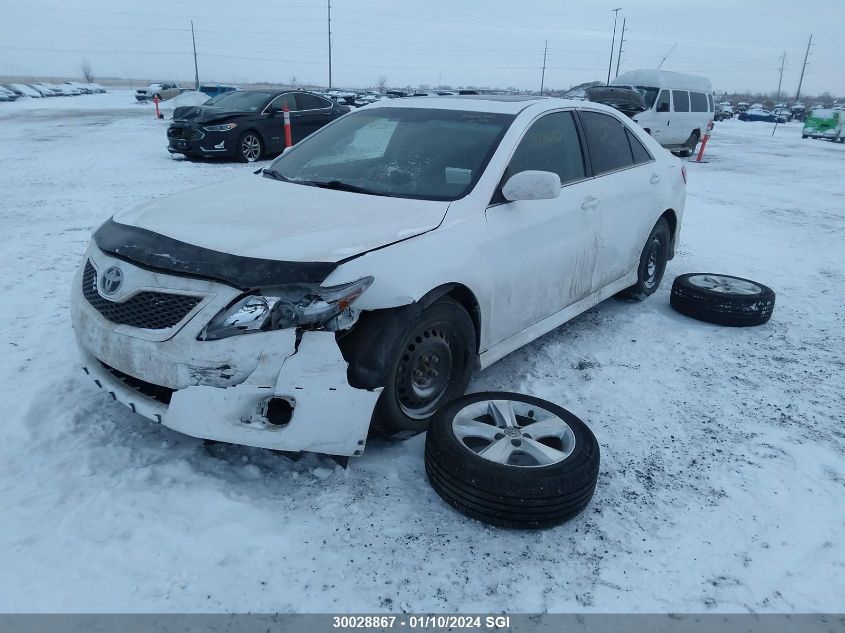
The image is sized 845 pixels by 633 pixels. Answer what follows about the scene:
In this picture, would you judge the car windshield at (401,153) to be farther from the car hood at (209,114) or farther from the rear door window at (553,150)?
the car hood at (209,114)

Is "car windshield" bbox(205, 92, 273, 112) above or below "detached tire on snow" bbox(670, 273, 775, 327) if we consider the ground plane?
above

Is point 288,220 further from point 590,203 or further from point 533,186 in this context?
point 590,203

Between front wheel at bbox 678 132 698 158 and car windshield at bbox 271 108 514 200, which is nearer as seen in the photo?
car windshield at bbox 271 108 514 200

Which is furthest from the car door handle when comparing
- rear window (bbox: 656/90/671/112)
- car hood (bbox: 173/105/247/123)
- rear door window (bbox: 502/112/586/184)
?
rear window (bbox: 656/90/671/112)

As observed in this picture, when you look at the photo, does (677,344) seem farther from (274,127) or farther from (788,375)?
(274,127)

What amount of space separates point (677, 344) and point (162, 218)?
3.66 meters

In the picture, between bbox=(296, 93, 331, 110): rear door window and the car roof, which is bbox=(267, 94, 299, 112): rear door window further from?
the car roof

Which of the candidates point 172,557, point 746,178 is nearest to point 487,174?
point 172,557

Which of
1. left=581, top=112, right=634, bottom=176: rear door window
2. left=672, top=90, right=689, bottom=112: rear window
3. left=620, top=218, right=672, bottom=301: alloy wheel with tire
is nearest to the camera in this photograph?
left=581, top=112, right=634, bottom=176: rear door window

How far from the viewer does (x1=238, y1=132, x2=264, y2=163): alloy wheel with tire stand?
40.5 ft

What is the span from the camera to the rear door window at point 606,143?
4.29 meters

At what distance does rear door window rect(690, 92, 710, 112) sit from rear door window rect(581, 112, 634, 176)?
1518 centimetres

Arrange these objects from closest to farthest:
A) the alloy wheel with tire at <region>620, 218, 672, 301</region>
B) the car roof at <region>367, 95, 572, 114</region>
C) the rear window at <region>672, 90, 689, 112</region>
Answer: the car roof at <region>367, 95, 572, 114</region> < the alloy wheel with tire at <region>620, 218, 672, 301</region> < the rear window at <region>672, 90, 689, 112</region>

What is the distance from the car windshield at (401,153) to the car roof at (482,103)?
80 millimetres
